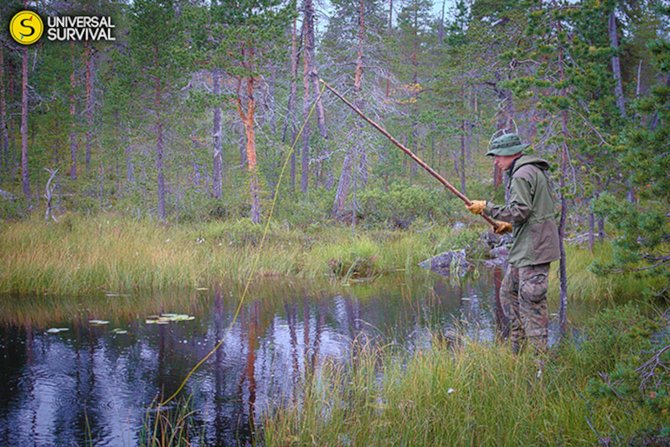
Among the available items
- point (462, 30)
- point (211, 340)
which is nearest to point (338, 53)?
point (462, 30)

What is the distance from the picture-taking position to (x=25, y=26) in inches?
627

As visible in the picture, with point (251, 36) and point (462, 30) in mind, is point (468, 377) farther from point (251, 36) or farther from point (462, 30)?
point (462, 30)

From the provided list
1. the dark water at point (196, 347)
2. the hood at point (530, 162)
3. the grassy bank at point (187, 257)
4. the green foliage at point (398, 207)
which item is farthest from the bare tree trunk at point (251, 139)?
the hood at point (530, 162)

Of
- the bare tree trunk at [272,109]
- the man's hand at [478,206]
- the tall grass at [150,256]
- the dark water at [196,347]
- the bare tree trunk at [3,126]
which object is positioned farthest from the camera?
the bare tree trunk at [3,126]

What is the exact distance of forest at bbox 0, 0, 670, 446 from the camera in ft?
12.4

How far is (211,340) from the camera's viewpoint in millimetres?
6953

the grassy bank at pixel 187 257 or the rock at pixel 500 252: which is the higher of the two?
the grassy bank at pixel 187 257

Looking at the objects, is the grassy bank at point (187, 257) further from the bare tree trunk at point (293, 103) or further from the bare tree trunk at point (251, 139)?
the bare tree trunk at point (293, 103)

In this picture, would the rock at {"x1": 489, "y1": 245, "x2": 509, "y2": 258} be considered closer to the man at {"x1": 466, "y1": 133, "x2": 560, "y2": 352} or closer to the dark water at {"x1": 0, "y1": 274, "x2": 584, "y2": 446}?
the dark water at {"x1": 0, "y1": 274, "x2": 584, "y2": 446}

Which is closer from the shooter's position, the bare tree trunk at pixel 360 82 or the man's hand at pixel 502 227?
the man's hand at pixel 502 227

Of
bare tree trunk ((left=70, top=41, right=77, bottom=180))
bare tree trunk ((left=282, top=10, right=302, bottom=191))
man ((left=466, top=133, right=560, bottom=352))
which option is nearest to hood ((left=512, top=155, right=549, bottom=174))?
man ((left=466, top=133, right=560, bottom=352))

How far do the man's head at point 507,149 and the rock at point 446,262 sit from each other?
735 cm

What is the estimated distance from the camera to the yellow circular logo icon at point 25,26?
1498 cm

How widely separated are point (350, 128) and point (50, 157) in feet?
35.9
